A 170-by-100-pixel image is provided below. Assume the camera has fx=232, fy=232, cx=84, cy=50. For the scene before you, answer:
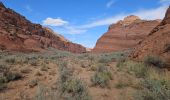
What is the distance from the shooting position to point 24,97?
6.91 meters

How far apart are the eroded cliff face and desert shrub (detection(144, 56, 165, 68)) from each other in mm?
42350

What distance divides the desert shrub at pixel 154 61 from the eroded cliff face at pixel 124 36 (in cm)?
→ 4235

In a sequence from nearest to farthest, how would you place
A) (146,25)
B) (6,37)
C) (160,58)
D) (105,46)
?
(160,58), (6,37), (146,25), (105,46)

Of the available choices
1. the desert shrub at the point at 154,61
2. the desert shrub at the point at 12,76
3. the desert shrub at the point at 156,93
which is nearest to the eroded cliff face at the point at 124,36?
the desert shrub at the point at 154,61

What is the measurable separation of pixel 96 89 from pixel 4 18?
175 feet

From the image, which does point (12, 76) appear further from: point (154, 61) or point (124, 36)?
point (124, 36)

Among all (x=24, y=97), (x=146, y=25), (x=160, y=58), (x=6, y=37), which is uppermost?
(x=146, y=25)

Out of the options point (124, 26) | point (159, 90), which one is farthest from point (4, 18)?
point (159, 90)

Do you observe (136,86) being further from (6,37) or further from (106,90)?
A: (6,37)

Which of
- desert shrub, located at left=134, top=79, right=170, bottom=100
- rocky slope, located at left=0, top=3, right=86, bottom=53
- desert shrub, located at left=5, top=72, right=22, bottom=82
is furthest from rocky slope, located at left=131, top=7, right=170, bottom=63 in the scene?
rocky slope, located at left=0, top=3, right=86, bottom=53

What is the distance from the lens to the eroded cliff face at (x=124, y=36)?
179 ft

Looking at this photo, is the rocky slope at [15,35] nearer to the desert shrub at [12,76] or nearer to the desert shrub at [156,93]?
the desert shrub at [12,76]

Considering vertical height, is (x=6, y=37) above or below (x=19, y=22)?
below

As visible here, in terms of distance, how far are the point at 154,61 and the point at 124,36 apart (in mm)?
47779
